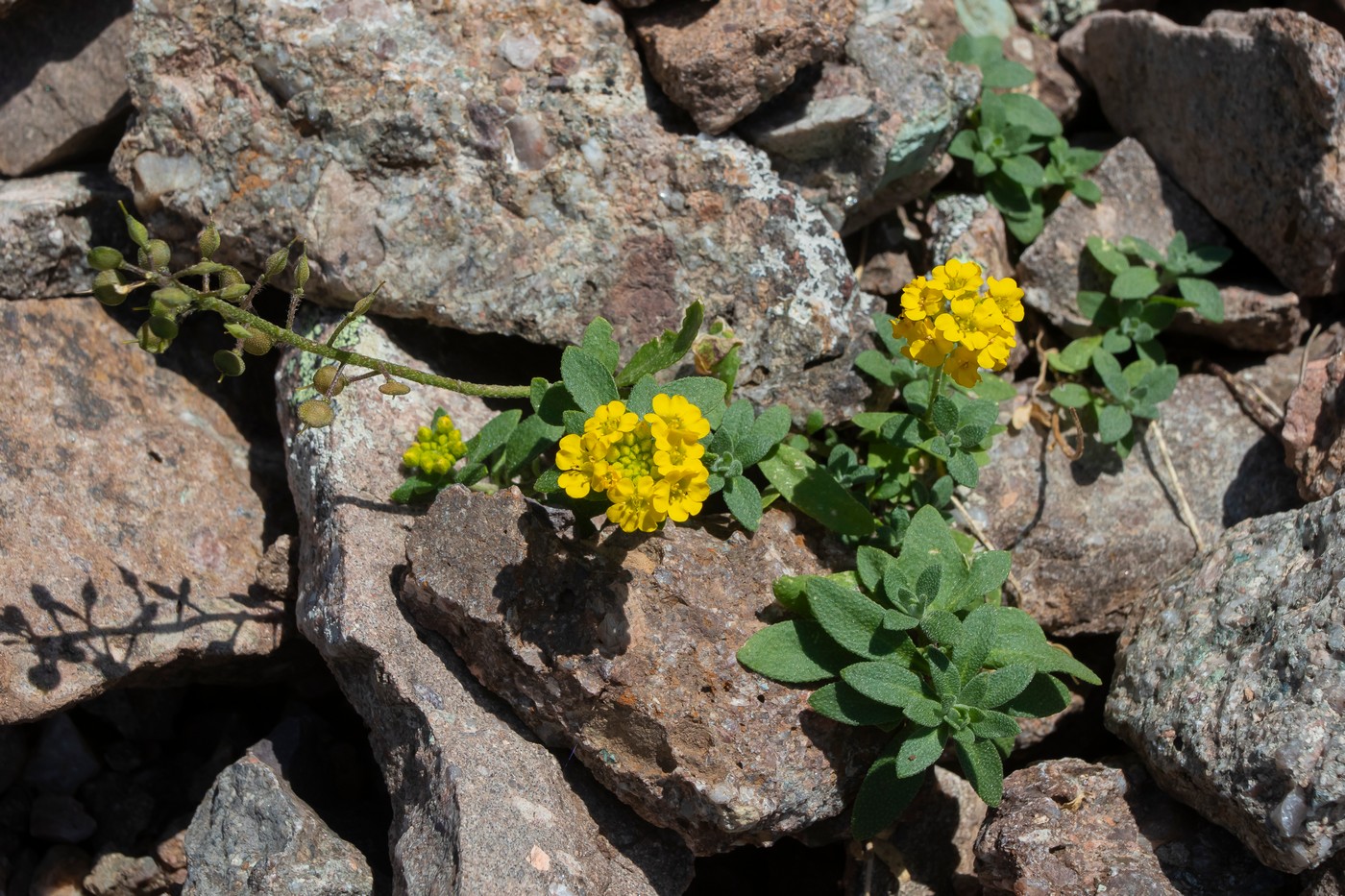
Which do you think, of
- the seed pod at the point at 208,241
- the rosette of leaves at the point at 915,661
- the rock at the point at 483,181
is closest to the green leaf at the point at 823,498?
the rosette of leaves at the point at 915,661

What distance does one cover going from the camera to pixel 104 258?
9.81 ft

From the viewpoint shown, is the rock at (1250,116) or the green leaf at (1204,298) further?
the green leaf at (1204,298)

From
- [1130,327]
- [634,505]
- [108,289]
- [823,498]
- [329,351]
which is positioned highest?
[108,289]

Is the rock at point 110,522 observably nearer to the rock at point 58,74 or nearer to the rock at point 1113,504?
the rock at point 58,74

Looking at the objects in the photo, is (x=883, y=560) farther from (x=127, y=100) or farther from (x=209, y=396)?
(x=127, y=100)

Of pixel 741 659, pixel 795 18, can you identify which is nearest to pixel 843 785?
pixel 741 659

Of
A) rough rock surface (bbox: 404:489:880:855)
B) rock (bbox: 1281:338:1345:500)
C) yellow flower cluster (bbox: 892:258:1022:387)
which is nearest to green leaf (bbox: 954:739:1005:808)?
rough rock surface (bbox: 404:489:880:855)

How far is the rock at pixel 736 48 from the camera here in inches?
160

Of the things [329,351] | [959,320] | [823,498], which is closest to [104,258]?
[329,351]

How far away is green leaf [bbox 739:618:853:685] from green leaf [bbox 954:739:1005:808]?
0.48m

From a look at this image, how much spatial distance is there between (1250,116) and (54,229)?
15.6 ft

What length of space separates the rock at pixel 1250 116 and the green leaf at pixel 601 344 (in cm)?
280

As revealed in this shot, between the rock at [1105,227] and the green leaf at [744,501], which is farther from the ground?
the rock at [1105,227]

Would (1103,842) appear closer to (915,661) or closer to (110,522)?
(915,661)
